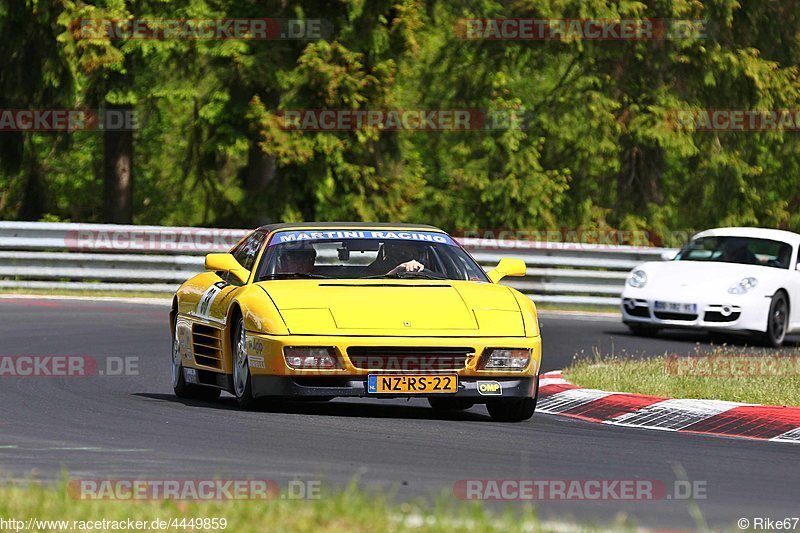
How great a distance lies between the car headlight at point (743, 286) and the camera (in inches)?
783

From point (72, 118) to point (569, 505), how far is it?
26602 mm

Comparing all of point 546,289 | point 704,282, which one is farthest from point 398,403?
point 546,289

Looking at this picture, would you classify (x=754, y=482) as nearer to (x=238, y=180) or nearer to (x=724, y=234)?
(x=724, y=234)

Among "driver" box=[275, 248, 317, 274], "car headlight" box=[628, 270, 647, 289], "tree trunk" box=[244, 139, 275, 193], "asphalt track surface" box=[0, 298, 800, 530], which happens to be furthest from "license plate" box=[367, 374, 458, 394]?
"tree trunk" box=[244, 139, 275, 193]

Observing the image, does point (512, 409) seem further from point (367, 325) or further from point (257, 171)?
point (257, 171)

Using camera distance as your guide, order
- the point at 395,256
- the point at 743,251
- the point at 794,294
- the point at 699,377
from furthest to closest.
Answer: the point at 743,251, the point at 794,294, the point at 699,377, the point at 395,256

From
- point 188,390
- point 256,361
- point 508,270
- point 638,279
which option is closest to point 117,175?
point 638,279

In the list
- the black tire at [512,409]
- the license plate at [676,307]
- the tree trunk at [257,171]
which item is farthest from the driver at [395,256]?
the tree trunk at [257,171]

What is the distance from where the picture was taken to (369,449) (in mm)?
9102

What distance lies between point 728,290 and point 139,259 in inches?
347

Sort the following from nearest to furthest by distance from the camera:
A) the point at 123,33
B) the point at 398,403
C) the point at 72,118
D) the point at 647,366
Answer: the point at 398,403 → the point at 647,366 → the point at 123,33 → the point at 72,118

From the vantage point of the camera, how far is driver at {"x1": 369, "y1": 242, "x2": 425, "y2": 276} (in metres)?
11.8

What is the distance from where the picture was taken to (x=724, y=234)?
2119 centimetres

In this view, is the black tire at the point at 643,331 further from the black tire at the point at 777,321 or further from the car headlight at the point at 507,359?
the car headlight at the point at 507,359
